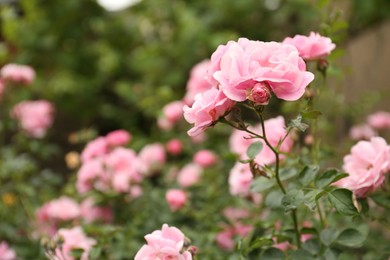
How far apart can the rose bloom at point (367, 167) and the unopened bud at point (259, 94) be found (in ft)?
1.10

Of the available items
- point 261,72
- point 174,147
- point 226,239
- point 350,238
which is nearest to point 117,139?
point 174,147

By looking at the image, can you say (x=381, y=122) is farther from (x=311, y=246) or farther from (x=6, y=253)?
(x=6, y=253)

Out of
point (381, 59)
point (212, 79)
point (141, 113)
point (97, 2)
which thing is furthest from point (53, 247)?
point (97, 2)

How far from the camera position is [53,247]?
1167mm

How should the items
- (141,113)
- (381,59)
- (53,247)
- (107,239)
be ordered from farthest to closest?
(141,113) < (381,59) < (107,239) < (53,247)

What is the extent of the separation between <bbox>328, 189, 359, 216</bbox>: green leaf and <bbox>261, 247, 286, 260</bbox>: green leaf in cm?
17

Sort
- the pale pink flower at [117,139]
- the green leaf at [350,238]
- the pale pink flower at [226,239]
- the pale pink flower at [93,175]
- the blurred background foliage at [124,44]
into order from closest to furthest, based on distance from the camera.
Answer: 1. the green leaf at [350,238]
2. the pale pink flower at [226,239]
3. the pale pink flower at [93,175]
4. the pale pink flower at [117,139]
5. the blurred background foliage at [124,44]

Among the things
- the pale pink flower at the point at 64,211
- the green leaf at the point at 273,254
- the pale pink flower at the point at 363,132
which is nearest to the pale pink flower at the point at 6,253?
the pale pink flower at the point at 64,211

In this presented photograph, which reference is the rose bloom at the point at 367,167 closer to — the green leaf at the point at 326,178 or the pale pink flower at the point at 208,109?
the green leaf at the point at 326,178

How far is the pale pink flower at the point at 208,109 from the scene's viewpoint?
85 centimetres

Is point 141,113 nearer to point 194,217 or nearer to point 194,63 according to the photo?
point 194,63

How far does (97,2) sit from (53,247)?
9.97ft

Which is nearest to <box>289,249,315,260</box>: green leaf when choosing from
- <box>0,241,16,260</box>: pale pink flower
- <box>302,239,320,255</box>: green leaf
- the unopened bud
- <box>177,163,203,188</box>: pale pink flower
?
<box>302,239,320,255</box>: green leaf

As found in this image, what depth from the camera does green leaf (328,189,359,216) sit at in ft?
2.96
